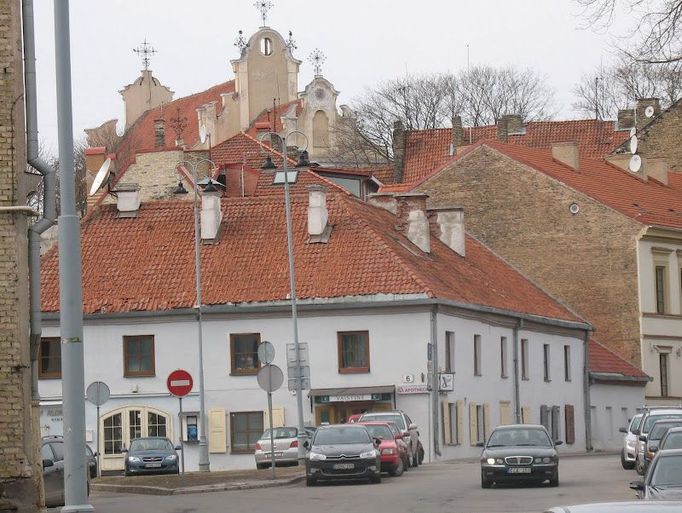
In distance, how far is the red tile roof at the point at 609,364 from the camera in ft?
217

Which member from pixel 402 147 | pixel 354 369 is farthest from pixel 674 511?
pixel 402 147

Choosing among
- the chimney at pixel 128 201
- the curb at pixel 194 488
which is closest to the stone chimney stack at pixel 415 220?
the chimney at pixel 128 201

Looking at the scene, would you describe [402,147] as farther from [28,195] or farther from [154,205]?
[28,195]

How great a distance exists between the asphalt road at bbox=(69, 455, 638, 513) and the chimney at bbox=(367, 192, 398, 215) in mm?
26854

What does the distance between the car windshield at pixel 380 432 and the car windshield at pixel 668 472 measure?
20.3 m

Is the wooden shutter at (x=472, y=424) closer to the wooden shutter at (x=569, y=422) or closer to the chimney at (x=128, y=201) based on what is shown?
the wooden shutter at (x=569, y=422)

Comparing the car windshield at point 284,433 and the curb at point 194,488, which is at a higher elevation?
the car windshield at point 284,433

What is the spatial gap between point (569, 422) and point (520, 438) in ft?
94.8

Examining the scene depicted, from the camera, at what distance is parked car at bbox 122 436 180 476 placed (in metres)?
44.9

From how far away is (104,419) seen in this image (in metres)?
53.9

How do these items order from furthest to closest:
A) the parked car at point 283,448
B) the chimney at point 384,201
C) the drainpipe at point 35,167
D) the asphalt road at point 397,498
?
1. the chimney at point 384,201
2. the parked car at point 283,448
3. the asphalt road at point 397,498
4. the drainpipe at point 35,167

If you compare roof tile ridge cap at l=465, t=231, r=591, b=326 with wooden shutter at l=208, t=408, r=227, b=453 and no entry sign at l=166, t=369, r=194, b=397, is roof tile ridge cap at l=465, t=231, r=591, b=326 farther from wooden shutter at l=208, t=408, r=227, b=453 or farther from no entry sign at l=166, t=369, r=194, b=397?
no entry sign at l=166, t=369, r=194, b=397

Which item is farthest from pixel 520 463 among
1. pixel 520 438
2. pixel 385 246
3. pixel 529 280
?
pixel 529 280

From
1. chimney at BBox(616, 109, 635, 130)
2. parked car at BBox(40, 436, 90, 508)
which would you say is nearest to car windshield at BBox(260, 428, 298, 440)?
parked car at BBox(40, 436, 90, 508)
